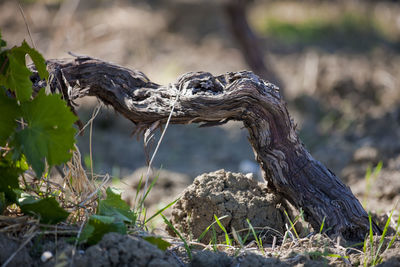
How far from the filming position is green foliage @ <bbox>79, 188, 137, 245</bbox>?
1.70 meters

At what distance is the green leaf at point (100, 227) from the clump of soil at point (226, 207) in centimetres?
47

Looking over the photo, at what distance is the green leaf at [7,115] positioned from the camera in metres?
1.71

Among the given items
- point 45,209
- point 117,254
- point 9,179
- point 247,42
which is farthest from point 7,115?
point 247,42

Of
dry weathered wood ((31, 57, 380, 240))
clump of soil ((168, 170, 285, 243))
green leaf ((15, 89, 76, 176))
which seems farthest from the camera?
clump of soil ((168, 170, 285, 243))

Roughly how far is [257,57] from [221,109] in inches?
126

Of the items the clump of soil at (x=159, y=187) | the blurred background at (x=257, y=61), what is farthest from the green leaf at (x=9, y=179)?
the blurred background at (x=257, y=61)

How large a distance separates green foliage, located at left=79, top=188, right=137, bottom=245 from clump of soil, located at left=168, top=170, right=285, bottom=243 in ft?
1.25

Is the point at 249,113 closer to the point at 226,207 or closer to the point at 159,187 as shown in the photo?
the point at 226,207

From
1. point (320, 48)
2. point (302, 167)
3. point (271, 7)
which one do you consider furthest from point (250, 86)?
point (271, 7)

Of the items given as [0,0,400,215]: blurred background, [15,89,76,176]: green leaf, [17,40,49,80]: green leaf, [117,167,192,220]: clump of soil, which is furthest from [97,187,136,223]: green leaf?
[0,0,400,215]: blurred background

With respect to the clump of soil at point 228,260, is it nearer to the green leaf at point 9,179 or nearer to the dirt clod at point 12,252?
the dirt clod at point 12,252

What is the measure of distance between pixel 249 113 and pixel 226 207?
0.44 m

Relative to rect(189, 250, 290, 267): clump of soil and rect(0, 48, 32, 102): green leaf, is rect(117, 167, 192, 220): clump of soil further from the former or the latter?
rect(0, 48, 32, 102): green leaf

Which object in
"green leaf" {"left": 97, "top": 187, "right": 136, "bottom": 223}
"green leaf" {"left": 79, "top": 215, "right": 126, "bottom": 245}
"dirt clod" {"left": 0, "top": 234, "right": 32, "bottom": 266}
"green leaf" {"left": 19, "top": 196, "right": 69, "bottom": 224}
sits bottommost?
"dirt clod" {"left": 0, "top": 234, "right": 32, "bottom": 266}
